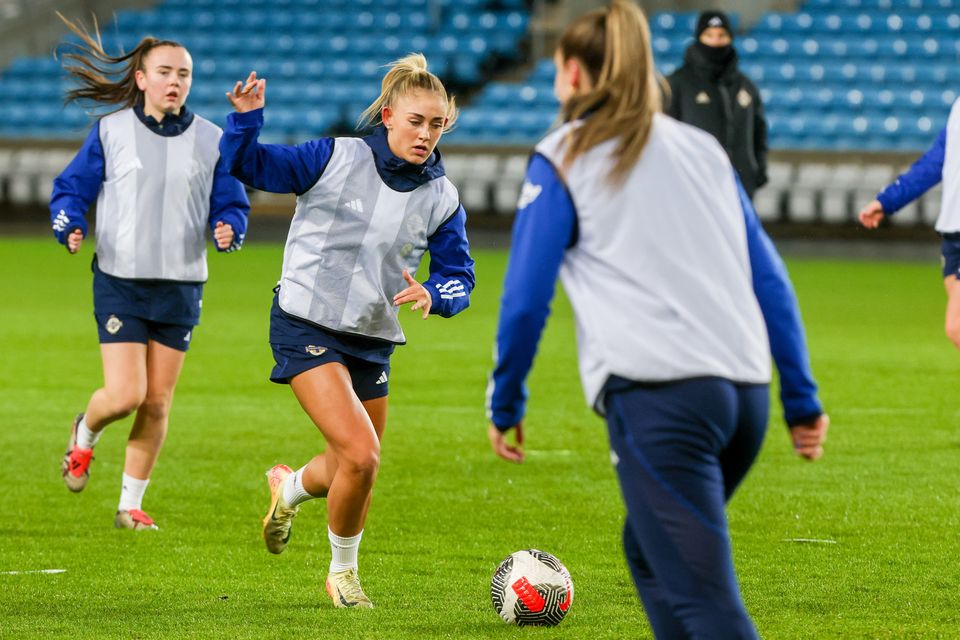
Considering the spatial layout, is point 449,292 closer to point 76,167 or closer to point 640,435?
point 640,435

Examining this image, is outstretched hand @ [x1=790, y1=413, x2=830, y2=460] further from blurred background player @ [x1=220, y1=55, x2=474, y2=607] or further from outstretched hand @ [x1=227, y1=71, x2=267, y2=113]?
outstretched hand @ [x1=227, y1=71, x2=267, y2=113]

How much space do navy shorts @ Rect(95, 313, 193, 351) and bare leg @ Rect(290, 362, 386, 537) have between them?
169 cm

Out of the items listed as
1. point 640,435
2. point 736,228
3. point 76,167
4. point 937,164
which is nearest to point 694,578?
point 640,435

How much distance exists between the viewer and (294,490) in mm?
6031

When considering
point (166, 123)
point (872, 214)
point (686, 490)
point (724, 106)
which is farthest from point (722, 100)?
point (686, 490)

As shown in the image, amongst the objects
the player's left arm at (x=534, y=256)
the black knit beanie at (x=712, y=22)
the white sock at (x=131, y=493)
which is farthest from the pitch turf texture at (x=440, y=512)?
the black knit beanie at (x=712, y=22)

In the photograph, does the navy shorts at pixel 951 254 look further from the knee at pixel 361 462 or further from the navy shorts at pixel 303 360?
the knee at pixel 361 462

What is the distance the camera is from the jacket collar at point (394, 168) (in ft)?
18.1

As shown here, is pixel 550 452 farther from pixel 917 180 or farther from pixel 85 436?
pixel 85 436

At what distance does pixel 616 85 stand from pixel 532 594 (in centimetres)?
235

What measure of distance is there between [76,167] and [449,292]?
2.46 m

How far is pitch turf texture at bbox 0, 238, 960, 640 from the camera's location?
5.54m

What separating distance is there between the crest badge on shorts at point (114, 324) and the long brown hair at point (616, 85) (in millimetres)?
3842

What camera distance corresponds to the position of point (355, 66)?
32.5 meters
